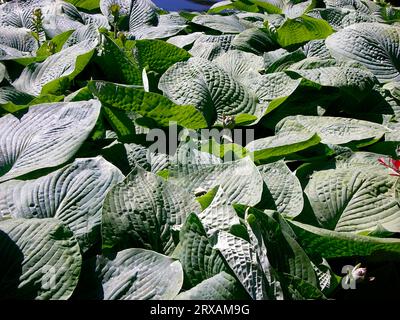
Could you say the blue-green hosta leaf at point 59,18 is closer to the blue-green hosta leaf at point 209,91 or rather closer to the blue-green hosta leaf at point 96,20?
the blue-green hosta leaf at point 96,20

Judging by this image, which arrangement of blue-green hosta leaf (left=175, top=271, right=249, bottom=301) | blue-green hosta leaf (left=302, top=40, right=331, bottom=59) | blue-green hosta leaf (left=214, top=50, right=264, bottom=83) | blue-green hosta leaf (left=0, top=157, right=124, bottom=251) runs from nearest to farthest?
blue-green hosta leaf (left=175, top=271, right=249, bottom=301) → blue-green hosta leaf (left=0, top=157, right=124, bottom=251) → blue-green hosta leaf (left=214, top=50, right=264, bottom=83) → blue-green hosta leaf (left=302, top=40, right=331, bottom=59)

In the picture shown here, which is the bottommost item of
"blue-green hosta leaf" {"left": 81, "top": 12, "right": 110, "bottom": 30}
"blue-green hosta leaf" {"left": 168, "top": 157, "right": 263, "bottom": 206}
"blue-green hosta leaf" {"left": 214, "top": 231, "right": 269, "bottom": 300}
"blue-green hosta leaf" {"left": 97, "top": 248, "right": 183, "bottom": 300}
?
"blue-green hosta leaf" {"left": 97, "top": 248, "right": 183, "bottom": 300}

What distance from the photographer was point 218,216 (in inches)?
28.6

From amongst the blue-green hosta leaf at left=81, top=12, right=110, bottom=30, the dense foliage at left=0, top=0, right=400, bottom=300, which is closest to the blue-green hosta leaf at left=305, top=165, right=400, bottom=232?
the dense foliage at left=0, top=0, right=400, bottom=300

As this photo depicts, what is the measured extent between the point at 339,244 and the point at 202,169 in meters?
0.22

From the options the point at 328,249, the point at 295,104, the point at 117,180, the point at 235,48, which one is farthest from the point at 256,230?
the point at 235,48

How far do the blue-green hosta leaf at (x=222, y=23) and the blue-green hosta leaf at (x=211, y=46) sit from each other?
78 mm

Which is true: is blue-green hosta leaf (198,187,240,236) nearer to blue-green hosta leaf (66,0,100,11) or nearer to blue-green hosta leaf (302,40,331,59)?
blue-green hosta leaf (302,40,331,59)

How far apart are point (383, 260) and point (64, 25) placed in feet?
3.42

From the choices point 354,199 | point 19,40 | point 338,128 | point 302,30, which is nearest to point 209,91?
point 338,128

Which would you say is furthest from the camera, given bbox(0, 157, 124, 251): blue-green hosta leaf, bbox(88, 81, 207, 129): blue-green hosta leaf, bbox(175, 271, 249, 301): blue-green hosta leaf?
bbox(88, 81, 207, 129): blue-green hosta leaf

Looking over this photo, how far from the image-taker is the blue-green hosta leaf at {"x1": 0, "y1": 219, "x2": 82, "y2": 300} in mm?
665

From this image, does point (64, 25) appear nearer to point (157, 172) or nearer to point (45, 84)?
point (45, 84)

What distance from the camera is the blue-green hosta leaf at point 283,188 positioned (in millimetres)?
810
